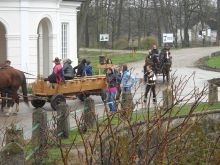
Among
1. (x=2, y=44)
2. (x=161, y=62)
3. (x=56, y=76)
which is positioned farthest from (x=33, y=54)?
(x=56, y=76)

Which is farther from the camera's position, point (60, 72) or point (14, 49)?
point (14, 49)

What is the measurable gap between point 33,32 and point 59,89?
30.1ft

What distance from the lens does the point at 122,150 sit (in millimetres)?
5953

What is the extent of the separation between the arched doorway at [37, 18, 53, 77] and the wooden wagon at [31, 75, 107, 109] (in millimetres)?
9530

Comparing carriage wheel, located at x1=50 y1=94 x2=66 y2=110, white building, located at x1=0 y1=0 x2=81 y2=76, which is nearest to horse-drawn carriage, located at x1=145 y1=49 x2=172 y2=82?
white building, located at x1=0 y1=0 x2=81 y2=76

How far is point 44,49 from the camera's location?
3077 centimetres

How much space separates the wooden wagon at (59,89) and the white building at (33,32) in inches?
302

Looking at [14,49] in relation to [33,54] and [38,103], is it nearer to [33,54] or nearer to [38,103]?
[33,54]

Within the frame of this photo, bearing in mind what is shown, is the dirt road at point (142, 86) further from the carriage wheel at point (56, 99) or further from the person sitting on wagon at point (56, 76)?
the person sitting on wagon at point (56, 76)

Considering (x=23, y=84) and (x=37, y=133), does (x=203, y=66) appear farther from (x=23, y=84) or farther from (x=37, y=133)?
(x=37, y=133)

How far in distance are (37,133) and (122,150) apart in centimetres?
678

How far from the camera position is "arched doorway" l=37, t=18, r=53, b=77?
30.4 meters

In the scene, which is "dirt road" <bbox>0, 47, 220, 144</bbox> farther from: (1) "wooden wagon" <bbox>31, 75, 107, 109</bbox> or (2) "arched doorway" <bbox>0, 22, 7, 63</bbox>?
(2) "arched doorway" <bbox>0, 22, 7, 63</bbox>

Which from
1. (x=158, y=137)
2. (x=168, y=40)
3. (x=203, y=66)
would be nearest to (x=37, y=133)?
(x=158, y=137)
